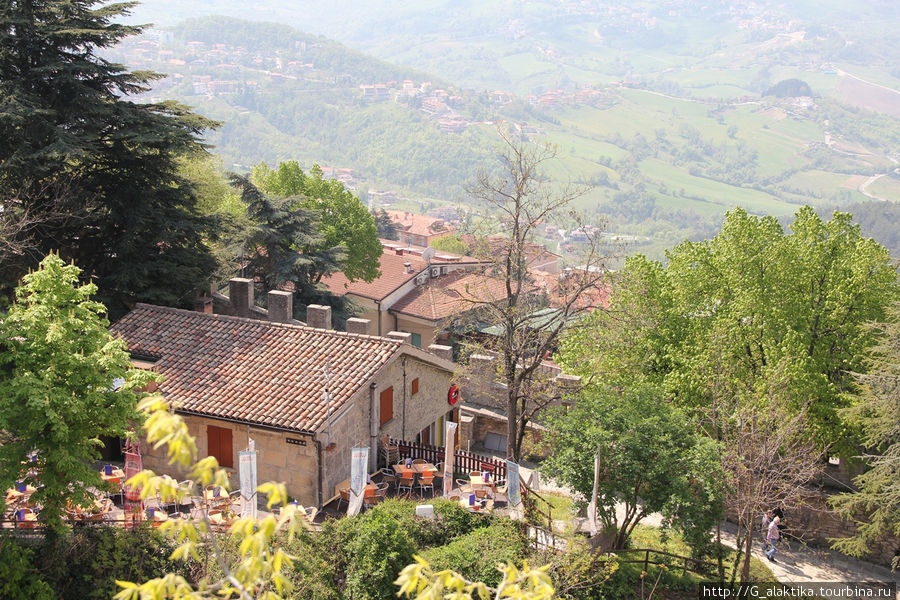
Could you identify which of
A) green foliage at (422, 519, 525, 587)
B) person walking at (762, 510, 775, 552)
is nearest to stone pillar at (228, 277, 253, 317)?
green foliage at (422, 519, 525, 587)

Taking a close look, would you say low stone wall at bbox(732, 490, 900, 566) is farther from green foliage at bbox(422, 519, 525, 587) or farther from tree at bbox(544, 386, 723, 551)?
green foliage at bbox(422, 519, 525, 587)

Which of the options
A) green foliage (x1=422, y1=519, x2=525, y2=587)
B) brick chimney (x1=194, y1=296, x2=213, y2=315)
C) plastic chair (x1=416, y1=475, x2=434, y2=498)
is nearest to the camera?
green foliage (x1=422, y1=519, x2=525, y2=587)

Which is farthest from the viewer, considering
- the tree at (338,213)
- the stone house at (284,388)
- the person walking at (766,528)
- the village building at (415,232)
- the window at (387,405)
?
the village building at (415,232)

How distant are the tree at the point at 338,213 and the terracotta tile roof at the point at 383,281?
2302mm

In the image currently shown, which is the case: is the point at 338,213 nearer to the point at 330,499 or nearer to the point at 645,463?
the point at 330,499

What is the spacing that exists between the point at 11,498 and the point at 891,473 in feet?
74.4

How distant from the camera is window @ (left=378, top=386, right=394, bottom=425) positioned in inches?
943

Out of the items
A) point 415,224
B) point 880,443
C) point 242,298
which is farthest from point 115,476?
point 415,224

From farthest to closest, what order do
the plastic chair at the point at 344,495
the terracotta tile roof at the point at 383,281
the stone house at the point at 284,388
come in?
the terracotta tile roof at the point at 383,281 < the stone house at the point at 284,388 < the plastic chair at the point at 344,495

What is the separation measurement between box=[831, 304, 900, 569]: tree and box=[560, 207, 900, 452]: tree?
1.00 metres

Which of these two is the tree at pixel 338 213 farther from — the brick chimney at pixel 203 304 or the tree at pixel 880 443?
the tree at pixel 880 443

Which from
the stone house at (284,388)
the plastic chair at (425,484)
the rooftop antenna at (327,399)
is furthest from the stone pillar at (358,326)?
the plastic chair at (425,484)

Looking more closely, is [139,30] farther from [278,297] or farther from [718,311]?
[718,311]

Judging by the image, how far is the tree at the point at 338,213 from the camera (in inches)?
1809
